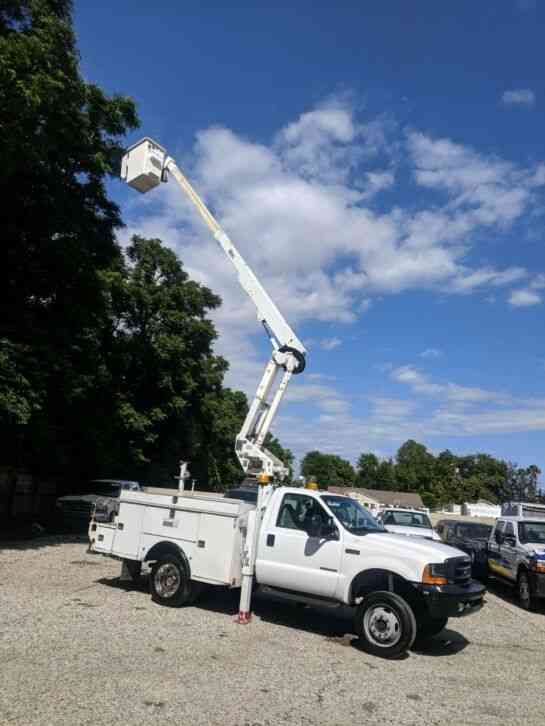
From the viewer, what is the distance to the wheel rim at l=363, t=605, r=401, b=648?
24.7 feet

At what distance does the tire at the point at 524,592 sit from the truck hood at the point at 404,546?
4.65m

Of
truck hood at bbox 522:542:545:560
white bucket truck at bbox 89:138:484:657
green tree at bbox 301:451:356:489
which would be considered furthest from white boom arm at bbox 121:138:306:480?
green tree at bbox 301:451:356:489

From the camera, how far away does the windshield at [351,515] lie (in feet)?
28.3

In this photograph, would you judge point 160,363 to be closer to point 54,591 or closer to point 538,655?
point 54,591

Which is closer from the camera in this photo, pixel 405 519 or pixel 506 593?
pixel 506 593

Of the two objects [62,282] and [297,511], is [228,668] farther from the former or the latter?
[62,282]

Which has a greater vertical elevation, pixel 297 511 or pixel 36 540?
pixel 297 511

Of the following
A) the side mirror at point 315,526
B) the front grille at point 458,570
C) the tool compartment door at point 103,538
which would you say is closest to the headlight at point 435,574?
the front grille at point 458,570

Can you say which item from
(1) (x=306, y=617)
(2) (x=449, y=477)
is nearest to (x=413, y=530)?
(1) (x=306, y=617)

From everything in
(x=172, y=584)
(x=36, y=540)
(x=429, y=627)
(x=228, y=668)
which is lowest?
(x=228, y=668)

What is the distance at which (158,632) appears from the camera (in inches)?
304

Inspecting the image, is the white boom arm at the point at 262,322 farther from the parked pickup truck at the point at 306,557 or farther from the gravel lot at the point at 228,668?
the gravel lot at the point at 228,668

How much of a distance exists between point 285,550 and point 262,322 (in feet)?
14.0

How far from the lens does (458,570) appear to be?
8.09 metres
